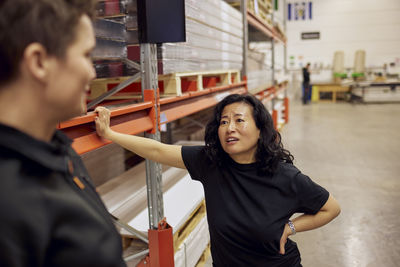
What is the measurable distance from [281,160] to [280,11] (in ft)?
55.6

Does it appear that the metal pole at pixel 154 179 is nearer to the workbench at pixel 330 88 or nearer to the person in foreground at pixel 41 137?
the person in foreground at pixel 41 137

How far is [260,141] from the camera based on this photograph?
194cm

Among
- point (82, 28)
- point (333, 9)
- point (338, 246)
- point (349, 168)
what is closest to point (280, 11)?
point (333, 9)

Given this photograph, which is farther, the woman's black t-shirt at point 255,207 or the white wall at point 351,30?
the white wall at point 351,30

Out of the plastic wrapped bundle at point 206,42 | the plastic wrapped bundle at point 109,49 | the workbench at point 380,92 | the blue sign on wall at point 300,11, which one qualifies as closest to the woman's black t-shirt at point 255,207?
the plastic wrapped bundle at point 109,49

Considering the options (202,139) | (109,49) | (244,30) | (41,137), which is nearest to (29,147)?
(41,137)

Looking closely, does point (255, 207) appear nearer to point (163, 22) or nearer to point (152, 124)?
point (152, 124)

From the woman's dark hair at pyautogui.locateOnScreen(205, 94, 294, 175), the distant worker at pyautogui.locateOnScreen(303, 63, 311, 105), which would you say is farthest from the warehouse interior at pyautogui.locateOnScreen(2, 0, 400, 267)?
the distant worker at pyautogui.locateOnScreen(303, 63, 311, 105)

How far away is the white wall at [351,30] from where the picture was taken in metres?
16.6

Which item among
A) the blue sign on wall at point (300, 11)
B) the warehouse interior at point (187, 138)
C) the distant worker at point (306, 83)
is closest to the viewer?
the warehouse interior at point (187, 138)

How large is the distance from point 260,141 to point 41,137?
1352 mm

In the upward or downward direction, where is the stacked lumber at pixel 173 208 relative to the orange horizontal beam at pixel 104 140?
downward

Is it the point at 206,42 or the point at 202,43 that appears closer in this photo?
the point at 202,43

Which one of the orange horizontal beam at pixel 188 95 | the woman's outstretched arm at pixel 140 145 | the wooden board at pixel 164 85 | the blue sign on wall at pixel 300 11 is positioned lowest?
the woman's outstretched arm at pixel 140 145
